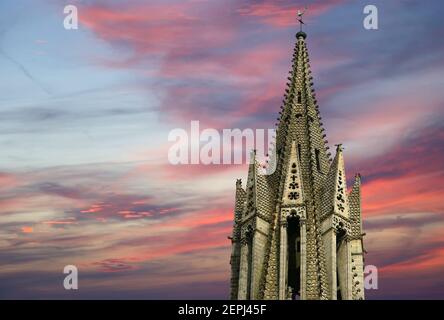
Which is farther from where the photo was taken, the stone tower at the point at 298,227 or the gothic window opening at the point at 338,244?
the gothic window opening at the point at 338,244

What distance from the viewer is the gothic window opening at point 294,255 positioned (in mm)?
51531

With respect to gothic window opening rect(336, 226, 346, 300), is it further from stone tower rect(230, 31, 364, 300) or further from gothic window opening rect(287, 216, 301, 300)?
gothic window opening rect(287, 216, 301, 300)

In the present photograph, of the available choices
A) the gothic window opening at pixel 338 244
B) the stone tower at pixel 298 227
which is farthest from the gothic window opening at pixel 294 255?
the gothic window opening at pixel 338 244

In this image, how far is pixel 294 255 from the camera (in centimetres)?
5306

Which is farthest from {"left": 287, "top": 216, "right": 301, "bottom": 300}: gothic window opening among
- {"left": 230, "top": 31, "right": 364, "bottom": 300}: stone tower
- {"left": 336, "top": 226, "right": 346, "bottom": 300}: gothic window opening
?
{"left": 336, "top": 226, "right": 346, "bottom": 300}: gothic window opening

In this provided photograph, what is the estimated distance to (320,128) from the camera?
5688cm

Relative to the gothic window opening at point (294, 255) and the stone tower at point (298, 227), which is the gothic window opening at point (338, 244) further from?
the gothic window opening at point (294, 255)

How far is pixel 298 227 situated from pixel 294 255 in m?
1.91

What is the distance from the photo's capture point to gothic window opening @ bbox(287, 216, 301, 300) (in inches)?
2029

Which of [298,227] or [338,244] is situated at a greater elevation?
[298,227]

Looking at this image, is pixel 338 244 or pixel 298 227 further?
pixel 298 227

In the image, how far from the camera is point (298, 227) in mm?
52281
